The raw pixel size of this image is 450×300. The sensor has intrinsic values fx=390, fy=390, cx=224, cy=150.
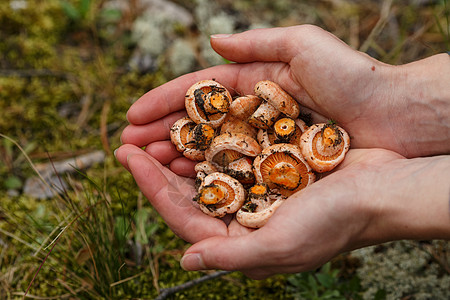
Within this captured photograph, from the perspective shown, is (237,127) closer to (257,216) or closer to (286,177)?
(286,177)

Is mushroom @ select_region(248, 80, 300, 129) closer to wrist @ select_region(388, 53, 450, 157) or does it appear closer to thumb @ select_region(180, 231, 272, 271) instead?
wrist @ select_region(388, 53, 450, 157)

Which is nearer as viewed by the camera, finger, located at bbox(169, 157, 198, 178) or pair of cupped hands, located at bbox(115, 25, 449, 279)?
pair of cupped hands, located at bbox(115, 25, 449, 279)

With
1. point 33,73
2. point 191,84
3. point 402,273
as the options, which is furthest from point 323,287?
point 33,73

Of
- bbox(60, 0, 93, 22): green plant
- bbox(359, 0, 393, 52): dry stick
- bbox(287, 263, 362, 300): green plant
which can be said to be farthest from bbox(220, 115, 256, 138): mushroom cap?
bbox(60, 0, 93, 22): green plant

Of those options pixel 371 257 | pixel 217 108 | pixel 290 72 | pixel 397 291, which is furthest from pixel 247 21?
pixel 397 291

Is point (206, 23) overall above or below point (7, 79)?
above

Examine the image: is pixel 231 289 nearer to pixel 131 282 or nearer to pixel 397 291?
pixel 131 282
